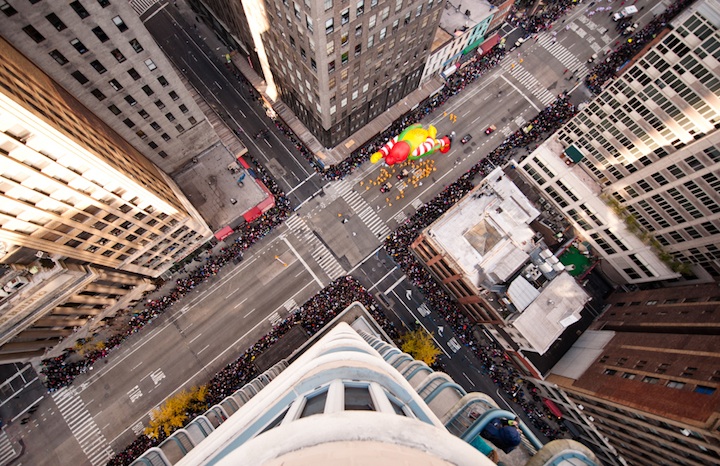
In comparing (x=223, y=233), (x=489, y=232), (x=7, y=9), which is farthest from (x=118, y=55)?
(x=489, y=232)

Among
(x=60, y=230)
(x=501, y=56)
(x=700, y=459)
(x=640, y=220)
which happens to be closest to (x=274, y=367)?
(x=60, y=230)

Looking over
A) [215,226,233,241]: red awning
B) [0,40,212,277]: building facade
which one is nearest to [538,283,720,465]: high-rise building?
[215,226,233,241]: red awning

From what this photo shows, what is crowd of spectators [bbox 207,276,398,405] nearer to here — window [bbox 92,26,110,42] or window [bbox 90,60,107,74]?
window [bbox 90,60,107,74]

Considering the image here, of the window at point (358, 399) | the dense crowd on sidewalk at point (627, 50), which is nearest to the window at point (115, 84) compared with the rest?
the window at point (358, 399)

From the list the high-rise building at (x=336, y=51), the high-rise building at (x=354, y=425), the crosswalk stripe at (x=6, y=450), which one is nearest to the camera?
Result: the high-rise building at (x=354, y=425)

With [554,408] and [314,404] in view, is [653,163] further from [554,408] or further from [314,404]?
[314,404]

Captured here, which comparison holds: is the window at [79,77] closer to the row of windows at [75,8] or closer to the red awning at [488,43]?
the row of windows at [75,8]

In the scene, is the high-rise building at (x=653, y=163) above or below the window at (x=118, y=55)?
below
